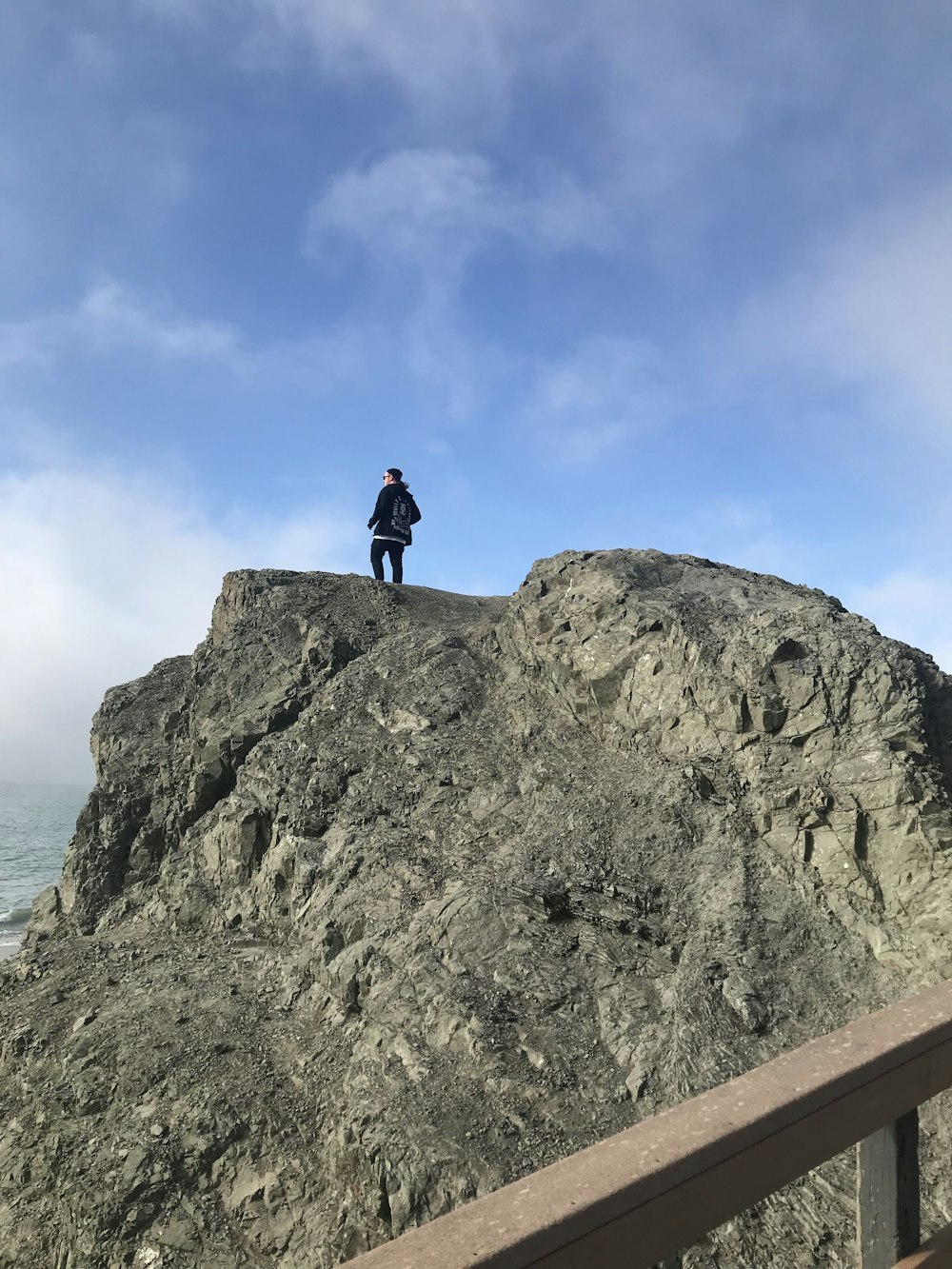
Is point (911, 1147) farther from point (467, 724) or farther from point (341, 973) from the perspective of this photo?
point (467, 724)

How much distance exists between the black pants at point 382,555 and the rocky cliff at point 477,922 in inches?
119

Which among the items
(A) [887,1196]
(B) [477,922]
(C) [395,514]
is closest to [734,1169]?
(A) [887,1196]

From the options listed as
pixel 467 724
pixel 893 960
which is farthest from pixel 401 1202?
pixel 467 724

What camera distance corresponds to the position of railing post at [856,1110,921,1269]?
1907 mm

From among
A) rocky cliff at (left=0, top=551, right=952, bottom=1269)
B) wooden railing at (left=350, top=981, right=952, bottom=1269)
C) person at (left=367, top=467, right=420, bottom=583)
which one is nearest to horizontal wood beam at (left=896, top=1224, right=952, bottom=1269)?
wooden railing at (left=350, top=981, right=952, bottom=1269)

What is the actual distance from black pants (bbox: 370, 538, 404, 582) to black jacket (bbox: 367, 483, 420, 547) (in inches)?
4.3

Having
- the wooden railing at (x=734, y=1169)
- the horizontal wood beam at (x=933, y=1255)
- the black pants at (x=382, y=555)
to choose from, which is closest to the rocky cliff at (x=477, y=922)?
the black pants at (x=382, y=555)

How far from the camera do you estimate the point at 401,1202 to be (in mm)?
5102

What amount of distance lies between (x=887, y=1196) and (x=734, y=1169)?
0.67m

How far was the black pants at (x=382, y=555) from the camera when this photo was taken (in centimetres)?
1402

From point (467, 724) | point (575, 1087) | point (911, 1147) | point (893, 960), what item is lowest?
point (575, 1087)

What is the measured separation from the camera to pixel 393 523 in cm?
1385

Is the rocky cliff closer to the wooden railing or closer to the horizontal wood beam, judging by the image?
the horizontal wood beam

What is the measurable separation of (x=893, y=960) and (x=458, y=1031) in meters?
3.46
